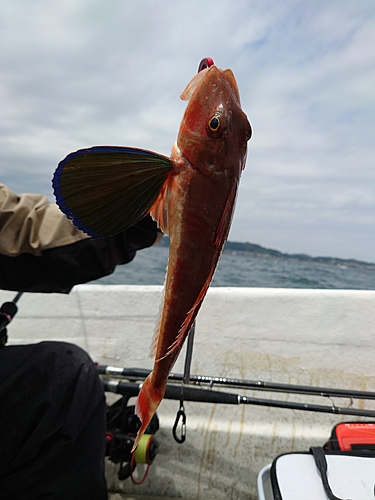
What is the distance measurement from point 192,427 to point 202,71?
2.90 meters

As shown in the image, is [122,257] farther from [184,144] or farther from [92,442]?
[184,144]

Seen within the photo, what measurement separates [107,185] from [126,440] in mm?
2249

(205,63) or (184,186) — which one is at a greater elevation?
(205,63)

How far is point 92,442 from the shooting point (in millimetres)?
1944

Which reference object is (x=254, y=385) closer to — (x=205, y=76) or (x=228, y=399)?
(x=228, y=399)

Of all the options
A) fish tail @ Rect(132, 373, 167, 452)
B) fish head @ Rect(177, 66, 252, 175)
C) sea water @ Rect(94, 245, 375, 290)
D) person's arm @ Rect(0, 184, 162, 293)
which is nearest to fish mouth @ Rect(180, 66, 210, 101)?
fish head @ Rect(177, 66, 252, 175)

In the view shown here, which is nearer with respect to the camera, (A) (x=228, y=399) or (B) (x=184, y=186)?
(B) (x=184, y=186)

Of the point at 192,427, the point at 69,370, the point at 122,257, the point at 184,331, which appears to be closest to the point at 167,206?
the point at 184,331

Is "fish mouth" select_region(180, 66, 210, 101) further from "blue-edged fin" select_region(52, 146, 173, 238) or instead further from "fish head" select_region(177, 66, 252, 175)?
"blue-edged fin" select_region(52, 146, 173, 238)

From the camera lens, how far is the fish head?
1.01 meters

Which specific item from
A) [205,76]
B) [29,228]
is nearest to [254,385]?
[29,228]

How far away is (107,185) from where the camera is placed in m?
1.02

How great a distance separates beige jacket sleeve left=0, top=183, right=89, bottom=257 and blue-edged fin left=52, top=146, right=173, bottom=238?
3.43ft

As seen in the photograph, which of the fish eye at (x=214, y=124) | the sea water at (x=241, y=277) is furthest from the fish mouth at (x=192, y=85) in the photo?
the sea water at (x=241, y=277)
